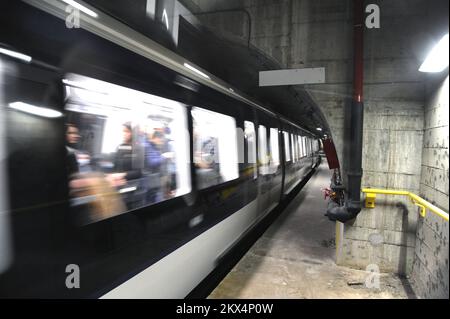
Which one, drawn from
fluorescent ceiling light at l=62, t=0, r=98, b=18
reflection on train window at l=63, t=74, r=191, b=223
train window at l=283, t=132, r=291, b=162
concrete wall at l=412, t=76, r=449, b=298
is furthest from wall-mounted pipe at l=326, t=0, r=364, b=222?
train window at l=283, t=132, r=291, b=162

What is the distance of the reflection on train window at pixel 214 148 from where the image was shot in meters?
3.22

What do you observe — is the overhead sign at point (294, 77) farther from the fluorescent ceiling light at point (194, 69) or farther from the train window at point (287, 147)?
the train window at point (287, 147)

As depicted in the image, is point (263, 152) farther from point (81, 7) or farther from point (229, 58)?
point (81, 7)

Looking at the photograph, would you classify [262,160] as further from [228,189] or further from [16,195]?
[16,195]

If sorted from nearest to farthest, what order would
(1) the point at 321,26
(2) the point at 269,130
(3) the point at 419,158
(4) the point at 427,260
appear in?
1. (4) the point at 427,260
2. (3) the point at 419,158
3. (1) the point at 321,26
4. (2) the point at 269,130

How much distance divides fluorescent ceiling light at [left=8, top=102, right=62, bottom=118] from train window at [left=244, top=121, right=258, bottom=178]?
332 centimetres

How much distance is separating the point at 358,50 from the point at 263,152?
239 cm

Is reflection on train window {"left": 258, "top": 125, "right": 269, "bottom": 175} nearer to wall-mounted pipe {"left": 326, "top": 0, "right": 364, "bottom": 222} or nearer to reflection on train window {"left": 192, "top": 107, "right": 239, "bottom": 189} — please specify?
reflection on train window {"left": 192, "top": 107, "right": 239, "bottom": 189}

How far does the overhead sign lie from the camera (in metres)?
4.18

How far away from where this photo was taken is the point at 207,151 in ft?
11.3

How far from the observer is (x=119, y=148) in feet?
7.11
